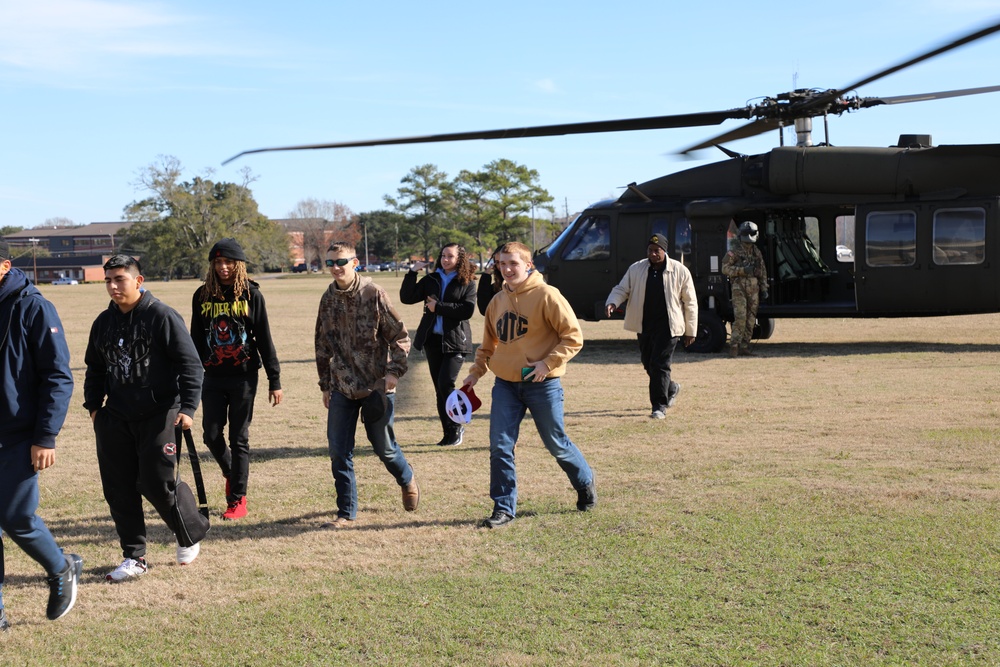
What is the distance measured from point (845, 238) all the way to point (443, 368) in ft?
32.0

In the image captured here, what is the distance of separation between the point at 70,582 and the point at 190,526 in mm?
743

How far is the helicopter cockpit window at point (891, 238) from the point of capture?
14.2m

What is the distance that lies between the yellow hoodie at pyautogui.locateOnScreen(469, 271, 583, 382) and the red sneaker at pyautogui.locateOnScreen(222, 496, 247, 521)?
1.93 m

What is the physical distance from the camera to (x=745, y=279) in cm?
1456

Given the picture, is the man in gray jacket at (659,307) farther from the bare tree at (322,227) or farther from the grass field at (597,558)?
the bare tree at (322,227)

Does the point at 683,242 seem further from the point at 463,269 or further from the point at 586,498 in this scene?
the point at 586,498

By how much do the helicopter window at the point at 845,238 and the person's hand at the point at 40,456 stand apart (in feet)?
41.9

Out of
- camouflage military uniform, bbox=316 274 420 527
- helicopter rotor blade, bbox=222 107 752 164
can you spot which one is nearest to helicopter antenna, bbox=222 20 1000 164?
helicopter rotor blade, bbox=222 107 752 164

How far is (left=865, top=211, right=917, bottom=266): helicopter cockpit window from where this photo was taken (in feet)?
46.6

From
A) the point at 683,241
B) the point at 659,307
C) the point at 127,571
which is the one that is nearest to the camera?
the point at 127,571

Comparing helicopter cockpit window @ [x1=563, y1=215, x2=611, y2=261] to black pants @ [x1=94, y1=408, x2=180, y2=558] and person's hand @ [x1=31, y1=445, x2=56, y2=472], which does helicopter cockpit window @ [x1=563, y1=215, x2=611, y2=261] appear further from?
person's hand @ [x1=31, y1=445, x2=56, y2=472]

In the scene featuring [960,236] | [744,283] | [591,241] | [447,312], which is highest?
[591,241]

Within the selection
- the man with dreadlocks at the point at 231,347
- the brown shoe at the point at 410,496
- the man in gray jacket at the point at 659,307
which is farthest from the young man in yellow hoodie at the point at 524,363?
the man in gray jacket at the point at 659,307

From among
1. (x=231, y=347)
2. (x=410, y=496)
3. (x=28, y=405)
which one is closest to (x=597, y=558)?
(x=410, y=496)
